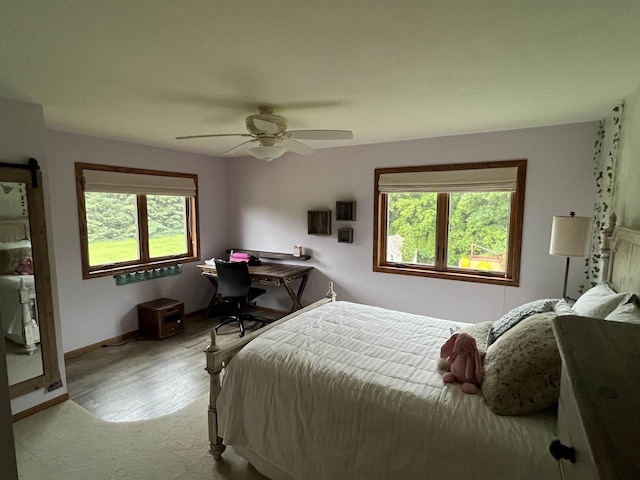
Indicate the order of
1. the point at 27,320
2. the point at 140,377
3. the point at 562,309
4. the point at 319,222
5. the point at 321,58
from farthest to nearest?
the point at 319,222 < the point at 140,377 < the point at 27,320 < the point at 562,309 < the point at 321,58

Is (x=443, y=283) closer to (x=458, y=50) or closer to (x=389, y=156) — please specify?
(x=389, y=156)

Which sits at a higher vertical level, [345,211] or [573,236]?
[345,211]

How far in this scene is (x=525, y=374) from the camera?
4.45 feet

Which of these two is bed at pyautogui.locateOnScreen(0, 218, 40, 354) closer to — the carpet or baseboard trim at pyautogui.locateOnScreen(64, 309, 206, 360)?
the carpet

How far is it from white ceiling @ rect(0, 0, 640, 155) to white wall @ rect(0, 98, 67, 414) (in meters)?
0.13

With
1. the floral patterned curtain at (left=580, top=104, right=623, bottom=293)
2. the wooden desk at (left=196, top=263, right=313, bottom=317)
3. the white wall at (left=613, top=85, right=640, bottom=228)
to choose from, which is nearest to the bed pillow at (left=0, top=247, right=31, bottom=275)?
the wooden desk at (left=196, top=263, right=313, bottom=317)

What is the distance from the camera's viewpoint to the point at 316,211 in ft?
14.0

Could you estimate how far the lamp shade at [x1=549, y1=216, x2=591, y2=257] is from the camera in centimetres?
249

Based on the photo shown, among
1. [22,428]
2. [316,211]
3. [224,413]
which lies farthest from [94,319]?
[316,211]

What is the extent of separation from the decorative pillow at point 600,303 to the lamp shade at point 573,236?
2.09ft

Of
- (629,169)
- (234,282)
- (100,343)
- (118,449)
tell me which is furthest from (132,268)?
(629,169)

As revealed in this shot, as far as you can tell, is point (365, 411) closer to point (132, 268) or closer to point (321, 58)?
point (321, 58)

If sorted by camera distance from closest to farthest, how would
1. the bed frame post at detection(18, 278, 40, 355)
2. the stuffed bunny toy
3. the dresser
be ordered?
the dresser
the stuffed bunny toy
the bed frame post at detection(18, 278, 40, 355)

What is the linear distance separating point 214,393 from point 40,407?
1618 mm
